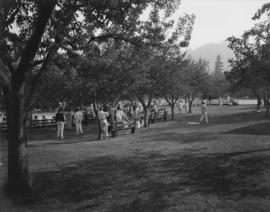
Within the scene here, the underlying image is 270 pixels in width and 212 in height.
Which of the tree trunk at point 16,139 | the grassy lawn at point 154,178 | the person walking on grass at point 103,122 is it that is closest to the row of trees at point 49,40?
the tree trunk at point 16,139

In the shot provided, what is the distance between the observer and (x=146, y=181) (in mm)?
8531

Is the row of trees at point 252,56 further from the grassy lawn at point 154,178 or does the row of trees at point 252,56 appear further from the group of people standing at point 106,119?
the group of people standing at point 106,119

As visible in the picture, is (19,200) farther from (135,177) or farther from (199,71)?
(199,71)

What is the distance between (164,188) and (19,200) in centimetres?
346

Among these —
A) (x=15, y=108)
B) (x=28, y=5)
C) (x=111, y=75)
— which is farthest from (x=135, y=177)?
(x=111, y=75)

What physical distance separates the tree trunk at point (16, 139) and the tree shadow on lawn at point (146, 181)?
19.3 inches

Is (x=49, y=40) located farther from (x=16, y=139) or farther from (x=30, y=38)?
(x=16, y=139)

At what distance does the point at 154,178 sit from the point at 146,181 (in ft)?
1.14

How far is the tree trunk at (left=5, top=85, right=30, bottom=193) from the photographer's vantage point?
7.54 meters

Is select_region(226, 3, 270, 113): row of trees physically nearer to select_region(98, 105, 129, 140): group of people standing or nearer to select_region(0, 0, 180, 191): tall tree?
select_region(0, 0, 180, 191): tall tree

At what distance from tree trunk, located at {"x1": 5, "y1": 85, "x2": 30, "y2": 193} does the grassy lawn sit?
0.49 metres

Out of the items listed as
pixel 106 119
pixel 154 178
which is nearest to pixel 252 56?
pixel 154 178

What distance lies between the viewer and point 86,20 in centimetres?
768

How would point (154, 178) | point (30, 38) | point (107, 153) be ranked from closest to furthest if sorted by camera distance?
point (30, 38)
point (154, 178)
point (107, 153)
